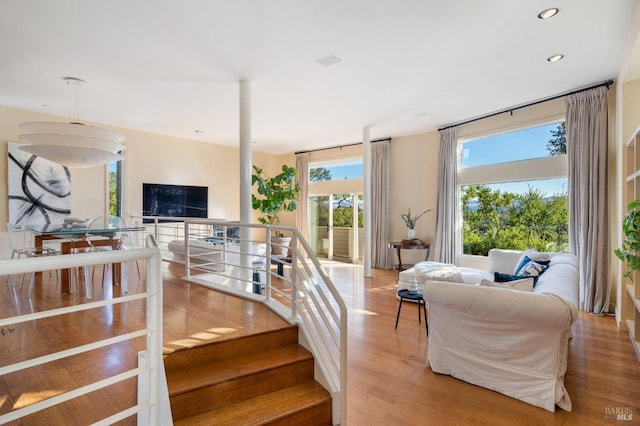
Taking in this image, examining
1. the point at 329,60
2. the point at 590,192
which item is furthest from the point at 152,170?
the point at 590,192

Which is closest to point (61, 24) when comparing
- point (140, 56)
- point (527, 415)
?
point (140, 56)

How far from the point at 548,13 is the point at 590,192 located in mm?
2834

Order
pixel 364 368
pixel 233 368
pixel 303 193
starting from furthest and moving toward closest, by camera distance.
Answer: pixel 303 193 < pixel 364 368 < pixel 233 368

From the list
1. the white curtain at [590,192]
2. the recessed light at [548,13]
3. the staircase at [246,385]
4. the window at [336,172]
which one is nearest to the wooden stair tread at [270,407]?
the staircase at [246,385]

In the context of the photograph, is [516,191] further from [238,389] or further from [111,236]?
[111,236]

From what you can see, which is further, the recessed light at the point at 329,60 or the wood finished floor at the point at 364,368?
the recessed light at the point at 329,60

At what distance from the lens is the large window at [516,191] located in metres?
5.35

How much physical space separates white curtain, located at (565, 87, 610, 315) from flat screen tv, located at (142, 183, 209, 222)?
289 inches

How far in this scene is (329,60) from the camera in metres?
3.89

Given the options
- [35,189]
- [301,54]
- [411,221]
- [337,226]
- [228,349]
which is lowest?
[228,349]

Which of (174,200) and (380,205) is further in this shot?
(380,205)

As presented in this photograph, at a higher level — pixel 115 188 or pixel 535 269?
pixel 115 188

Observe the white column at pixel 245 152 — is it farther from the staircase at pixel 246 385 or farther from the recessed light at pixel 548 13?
the recessed light at pixel 548 13

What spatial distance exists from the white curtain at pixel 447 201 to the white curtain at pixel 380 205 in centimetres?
134
